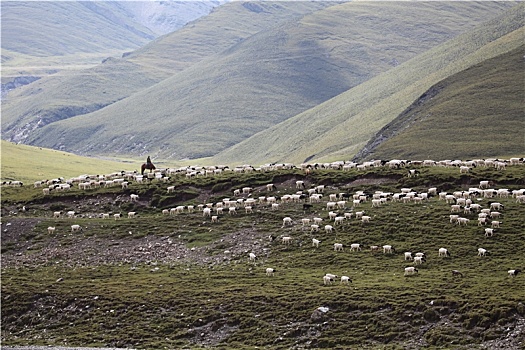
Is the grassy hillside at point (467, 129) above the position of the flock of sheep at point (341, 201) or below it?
above

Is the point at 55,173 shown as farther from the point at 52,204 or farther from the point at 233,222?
the point at 233,222

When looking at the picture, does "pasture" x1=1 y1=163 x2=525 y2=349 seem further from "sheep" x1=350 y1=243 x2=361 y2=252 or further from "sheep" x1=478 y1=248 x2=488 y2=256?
"sheep" x1=350 y1=243 x2=361 y2=252

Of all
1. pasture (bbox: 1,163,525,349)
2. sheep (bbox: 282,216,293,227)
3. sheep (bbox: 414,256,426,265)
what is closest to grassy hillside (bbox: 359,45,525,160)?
pasture (bbox: 1,163,525,349)

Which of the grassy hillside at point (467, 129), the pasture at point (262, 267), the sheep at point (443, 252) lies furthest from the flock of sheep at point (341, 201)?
the grassy hillside at point (467, 129)

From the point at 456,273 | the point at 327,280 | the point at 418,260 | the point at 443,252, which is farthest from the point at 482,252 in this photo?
the point at 327,280

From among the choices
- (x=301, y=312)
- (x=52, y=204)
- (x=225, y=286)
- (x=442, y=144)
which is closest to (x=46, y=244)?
(x=52, y=204)

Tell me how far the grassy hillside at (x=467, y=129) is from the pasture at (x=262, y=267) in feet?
272

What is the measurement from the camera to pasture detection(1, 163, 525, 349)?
46.2 meters

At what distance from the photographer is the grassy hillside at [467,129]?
159175mm

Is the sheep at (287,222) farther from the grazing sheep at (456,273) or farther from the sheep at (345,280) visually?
the grazing sheep at (456,273)

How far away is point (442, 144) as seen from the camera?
167 meters

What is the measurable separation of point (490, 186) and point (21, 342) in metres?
42.0

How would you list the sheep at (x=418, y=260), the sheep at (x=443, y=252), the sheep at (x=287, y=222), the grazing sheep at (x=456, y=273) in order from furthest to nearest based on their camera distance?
1. the sheep at (x=287, y=222)
2. the sheep at (x=443, y=252)
3. the sheep at (x=418, y=260)
4. the grazing sheep at (x=456, y=273)

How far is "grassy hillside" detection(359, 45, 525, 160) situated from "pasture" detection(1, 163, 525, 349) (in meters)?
83.0
